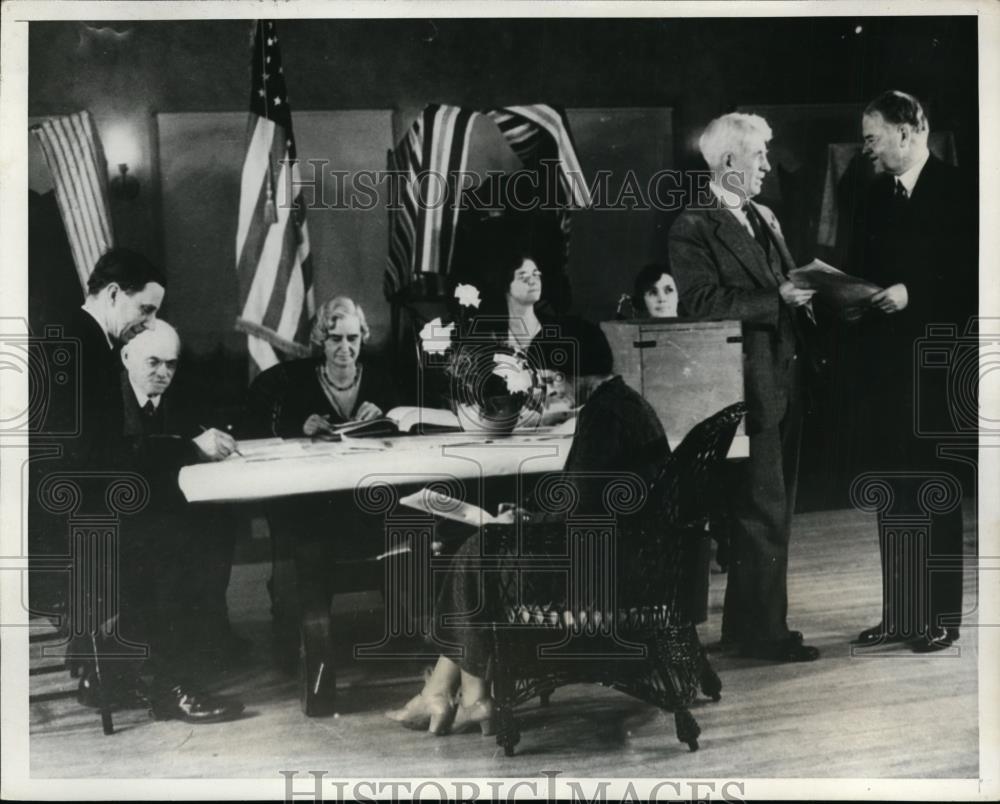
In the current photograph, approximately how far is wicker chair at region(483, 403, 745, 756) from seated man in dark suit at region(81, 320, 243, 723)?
3.92ft

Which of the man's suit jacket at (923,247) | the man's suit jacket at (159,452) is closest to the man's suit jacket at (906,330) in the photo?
the man's suit jacket at (923,247)

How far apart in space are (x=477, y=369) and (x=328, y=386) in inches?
24.9

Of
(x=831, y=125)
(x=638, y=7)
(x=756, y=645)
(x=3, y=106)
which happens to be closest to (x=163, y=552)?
(x=3, y=106)

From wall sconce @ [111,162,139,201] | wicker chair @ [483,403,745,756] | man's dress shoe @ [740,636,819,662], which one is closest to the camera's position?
wicker chair @ [483,403,745,756]

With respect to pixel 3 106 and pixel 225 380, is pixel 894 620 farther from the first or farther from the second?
pixel 3 106

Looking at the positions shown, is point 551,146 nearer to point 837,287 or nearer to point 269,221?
point 269,221

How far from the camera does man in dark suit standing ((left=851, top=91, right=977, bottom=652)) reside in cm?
431

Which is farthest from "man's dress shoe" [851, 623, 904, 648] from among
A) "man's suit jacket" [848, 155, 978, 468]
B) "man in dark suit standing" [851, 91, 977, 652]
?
"man's suit jacket" [848, 155, 978, 468]

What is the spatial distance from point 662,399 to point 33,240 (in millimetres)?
2718

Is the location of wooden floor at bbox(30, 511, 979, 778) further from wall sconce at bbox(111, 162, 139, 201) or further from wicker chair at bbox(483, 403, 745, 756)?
wall sconce at bbox(111, 162, 139, 201)

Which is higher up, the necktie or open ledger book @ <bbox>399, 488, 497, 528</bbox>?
the necktie

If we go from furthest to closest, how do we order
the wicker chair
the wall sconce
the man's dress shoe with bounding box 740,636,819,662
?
the man's dress shoe with bounding box 740,636,819,662 → the wall sconce → the wicker chair

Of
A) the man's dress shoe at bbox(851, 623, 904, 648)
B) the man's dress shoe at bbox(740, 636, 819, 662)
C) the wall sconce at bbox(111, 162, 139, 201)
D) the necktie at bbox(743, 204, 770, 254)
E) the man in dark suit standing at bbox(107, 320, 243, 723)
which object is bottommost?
the man's dress shoe at bbox(740, 636, 819, 662)

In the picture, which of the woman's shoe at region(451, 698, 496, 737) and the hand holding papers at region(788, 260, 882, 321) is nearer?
the woman's shoe at region(451, 698, 496, 737)
